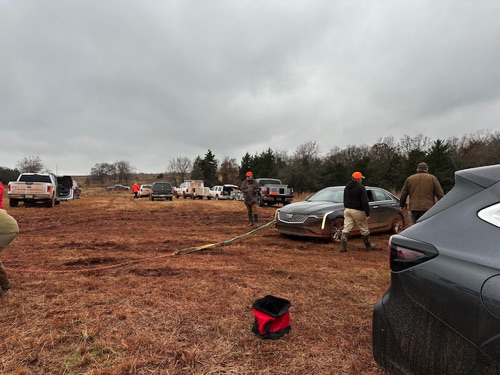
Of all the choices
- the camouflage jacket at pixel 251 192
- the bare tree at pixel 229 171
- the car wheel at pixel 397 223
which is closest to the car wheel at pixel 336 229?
the car wheel at pixel 397 223

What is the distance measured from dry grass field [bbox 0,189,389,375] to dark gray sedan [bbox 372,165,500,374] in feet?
2.98

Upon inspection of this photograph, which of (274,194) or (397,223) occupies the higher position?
(274,194)

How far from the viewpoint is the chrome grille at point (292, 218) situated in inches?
303

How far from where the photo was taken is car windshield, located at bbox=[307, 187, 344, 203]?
841cm

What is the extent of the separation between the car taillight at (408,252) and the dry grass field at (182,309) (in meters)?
1.12

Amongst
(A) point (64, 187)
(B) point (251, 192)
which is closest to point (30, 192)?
(A) point (64, 187)

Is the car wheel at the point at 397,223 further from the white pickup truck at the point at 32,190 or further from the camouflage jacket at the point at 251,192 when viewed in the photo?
the white pickup truck at the point at 32,190

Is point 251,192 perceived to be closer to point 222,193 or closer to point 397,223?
point 397,223

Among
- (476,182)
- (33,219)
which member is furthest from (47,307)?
(33,219)

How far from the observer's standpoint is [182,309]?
350cm

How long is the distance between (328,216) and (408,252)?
5909mm

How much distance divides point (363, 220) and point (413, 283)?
5394mm

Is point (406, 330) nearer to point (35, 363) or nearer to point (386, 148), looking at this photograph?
point (35, 363)

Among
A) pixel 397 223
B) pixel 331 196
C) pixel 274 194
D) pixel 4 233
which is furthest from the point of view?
pixel 274 194
